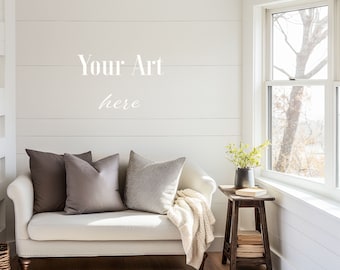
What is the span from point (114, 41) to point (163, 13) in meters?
0.50

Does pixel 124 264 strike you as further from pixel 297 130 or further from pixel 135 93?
pixel 297 130

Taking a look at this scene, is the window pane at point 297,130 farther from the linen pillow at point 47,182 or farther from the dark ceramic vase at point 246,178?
the linen pillow at point 47,182

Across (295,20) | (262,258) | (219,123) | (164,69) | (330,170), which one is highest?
(295,20)

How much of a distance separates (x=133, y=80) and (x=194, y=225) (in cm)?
155

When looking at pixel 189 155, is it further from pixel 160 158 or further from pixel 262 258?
pixel 262 258

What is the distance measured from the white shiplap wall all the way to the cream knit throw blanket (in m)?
0.88

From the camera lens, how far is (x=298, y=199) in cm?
414

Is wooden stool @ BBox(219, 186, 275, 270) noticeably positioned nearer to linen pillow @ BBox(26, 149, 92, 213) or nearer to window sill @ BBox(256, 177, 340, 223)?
window sill @ BBox(256, 177, 340, 223)

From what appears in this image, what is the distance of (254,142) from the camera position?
16.9 feet

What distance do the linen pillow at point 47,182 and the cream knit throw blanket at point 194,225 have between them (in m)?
0.90

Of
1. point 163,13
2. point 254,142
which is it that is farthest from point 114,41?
point 254,142

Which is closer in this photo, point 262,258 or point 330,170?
point 330,170

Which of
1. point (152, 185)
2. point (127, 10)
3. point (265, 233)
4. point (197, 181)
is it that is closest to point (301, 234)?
point (265, 233)

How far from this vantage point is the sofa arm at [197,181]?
182 inches
